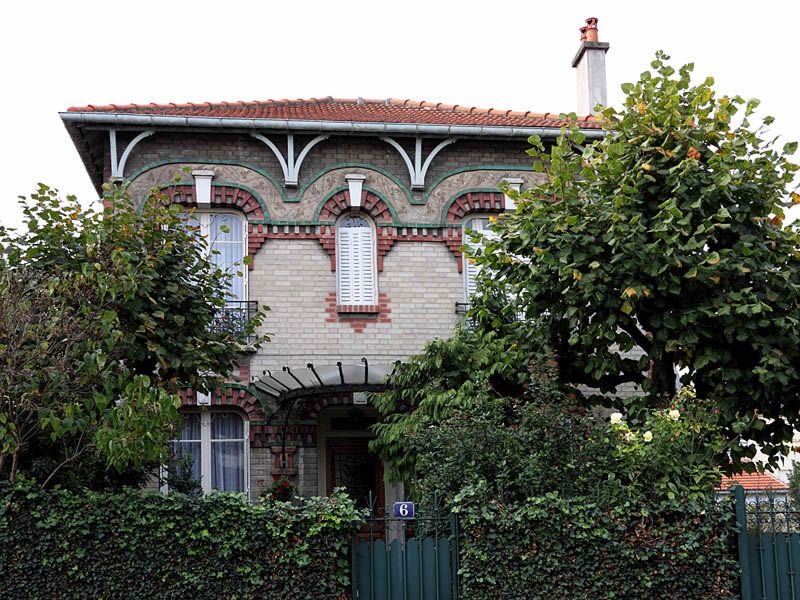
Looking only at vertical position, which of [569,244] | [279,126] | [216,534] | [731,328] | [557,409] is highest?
[279,126]

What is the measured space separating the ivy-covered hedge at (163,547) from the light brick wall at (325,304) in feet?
21.7

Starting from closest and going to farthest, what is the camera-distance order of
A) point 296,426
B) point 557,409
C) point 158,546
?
point 158,546, point 557,409, point 296,426

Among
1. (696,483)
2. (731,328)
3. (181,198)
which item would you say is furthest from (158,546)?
(181,198)

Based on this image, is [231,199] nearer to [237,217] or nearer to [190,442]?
[237,217]

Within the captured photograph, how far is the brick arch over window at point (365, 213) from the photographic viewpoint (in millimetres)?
16250

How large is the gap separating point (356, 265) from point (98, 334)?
7039 millimetres

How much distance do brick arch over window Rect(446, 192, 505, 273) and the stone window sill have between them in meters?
1.57

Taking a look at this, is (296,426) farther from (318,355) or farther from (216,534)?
(216,534)

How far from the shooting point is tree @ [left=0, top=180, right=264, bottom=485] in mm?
9250

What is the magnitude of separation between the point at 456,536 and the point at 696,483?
2.39 metres

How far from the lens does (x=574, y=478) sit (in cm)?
982

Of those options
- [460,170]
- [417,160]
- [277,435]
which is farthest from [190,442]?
[460,170]

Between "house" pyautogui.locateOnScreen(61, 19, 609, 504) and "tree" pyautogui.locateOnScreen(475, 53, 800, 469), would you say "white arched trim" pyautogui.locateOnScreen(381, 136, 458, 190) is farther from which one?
"tree" pyautogui.locateOnScreen(475, 53, 800, 469)

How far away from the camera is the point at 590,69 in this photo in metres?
18.6
